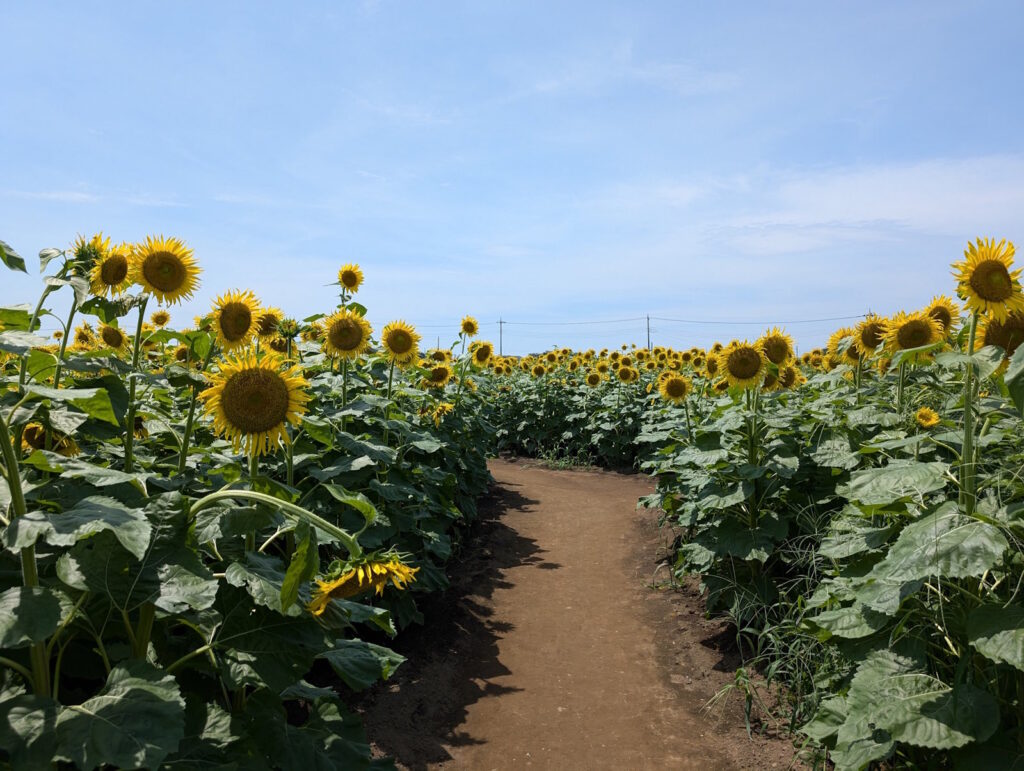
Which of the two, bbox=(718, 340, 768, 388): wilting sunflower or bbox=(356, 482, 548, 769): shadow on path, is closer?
bbox=(356, 482, 548, 769): shadow on path

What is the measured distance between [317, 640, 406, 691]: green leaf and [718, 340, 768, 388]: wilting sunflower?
3.78 metres

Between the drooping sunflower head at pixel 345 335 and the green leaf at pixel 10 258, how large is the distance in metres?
3.15

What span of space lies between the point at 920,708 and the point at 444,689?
3074mm

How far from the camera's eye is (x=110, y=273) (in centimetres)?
286

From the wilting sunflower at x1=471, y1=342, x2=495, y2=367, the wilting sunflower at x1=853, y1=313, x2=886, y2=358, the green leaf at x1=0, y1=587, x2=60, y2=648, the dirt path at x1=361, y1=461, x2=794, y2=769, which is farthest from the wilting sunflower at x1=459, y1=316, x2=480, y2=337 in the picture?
the green leaf at x1=0, y1=587, x2=60, y2=648

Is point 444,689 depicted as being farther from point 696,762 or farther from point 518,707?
point 696,762

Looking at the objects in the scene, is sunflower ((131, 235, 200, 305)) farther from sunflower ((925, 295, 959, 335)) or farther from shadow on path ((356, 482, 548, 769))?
sunflower ((925, 295, 959, 335))

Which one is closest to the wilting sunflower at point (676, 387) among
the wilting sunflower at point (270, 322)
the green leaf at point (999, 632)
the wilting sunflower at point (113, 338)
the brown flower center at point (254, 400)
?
the wilting sunflower at point (270, 322)

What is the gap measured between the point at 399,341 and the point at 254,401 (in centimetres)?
371

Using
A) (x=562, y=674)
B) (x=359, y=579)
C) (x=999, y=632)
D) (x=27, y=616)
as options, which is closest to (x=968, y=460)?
(x=999, y=632)

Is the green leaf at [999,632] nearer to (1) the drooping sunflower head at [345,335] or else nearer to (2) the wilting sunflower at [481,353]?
(1) the drooping sunflower head at [345,335]

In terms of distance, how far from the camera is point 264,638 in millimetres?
2201

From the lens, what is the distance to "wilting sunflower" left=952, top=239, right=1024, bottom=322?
2980mm

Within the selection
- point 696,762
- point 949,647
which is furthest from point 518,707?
point 949,647
